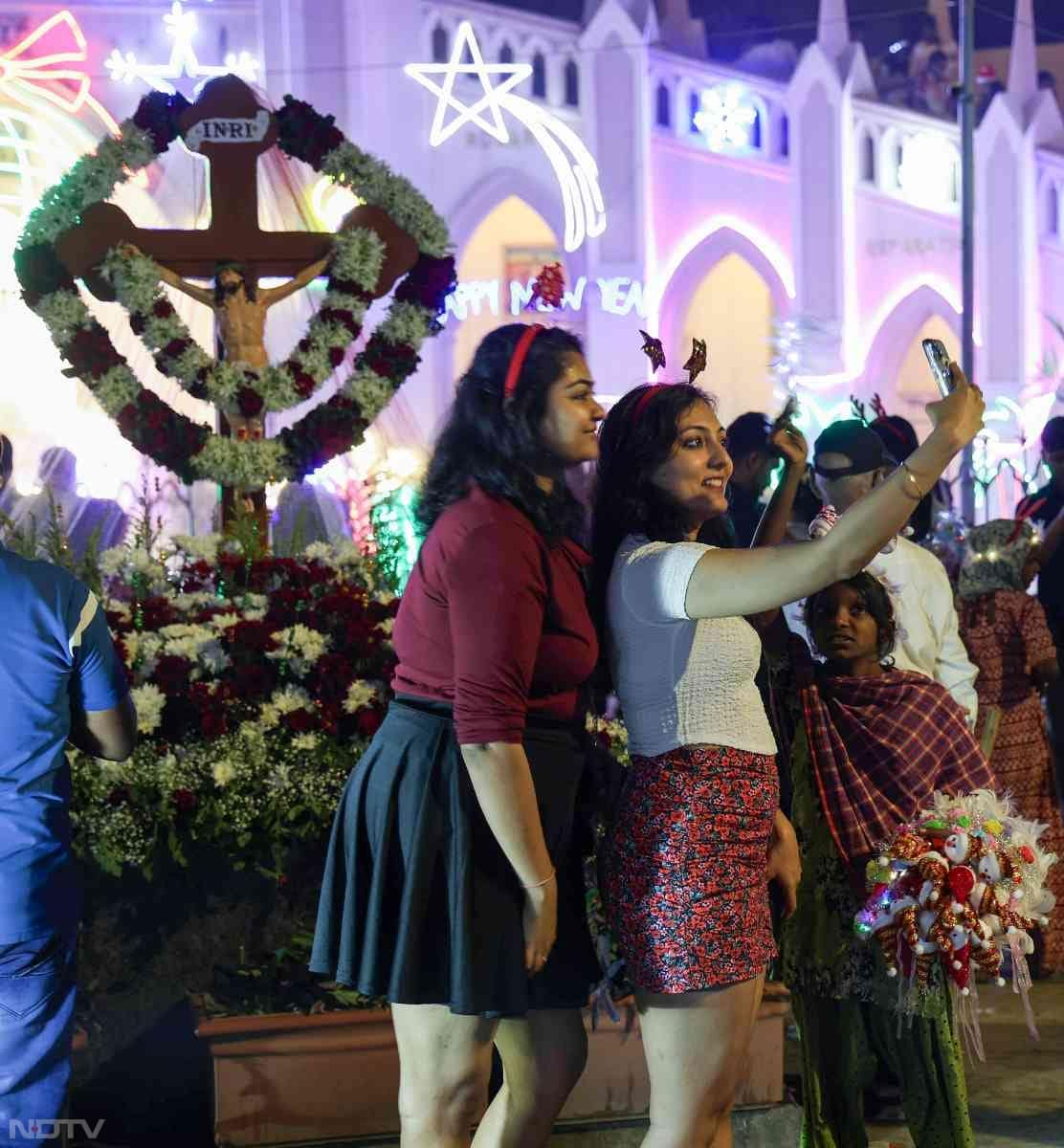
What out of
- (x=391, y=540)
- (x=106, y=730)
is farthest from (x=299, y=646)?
(x=106, y=730)

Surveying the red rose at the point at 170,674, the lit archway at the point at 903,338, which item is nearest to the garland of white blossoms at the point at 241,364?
the red rose at the point at 170,674

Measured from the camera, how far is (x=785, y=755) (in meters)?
3.80

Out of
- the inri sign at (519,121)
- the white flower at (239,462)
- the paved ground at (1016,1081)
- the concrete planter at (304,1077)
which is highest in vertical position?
the inri sign at (519,121)

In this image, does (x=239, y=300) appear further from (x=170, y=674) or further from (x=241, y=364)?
(x=170, y=674)

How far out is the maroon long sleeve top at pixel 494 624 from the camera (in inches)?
104

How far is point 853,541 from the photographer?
2.58 metres

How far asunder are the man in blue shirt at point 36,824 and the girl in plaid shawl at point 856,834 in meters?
1.63

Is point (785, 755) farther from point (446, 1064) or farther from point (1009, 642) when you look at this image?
point (1009, 642)

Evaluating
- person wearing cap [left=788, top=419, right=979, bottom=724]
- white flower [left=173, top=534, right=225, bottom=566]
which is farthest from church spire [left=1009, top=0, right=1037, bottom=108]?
white flower [left=173, top=534, right=225, bottom=566]

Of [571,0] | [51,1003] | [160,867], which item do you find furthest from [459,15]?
[51,1003]

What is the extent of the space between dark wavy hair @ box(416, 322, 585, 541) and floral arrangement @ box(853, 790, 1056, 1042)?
46.2 inches

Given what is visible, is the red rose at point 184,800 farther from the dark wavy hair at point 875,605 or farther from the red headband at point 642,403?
the red headband at point 642,403

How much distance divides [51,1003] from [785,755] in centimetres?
168

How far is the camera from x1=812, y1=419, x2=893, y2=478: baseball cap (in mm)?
4551
